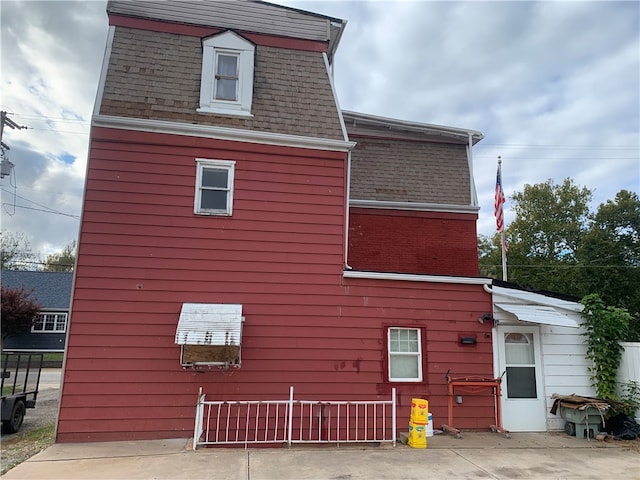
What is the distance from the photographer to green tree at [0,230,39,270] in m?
35.0

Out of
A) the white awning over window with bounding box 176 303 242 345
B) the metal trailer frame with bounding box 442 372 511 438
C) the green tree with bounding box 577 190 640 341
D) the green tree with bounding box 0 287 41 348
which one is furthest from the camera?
the green tree with bounding box 577 190 640 341

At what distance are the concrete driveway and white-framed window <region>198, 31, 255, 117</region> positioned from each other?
5.64 m

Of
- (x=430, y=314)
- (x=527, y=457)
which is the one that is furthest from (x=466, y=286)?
(x=527, y=457)

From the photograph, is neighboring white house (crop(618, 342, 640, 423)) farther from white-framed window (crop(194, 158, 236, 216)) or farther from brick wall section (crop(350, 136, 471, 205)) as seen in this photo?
white-framed window (crop(194, 158, 236, 216))

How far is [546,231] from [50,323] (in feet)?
109

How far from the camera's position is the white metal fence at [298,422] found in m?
6.26

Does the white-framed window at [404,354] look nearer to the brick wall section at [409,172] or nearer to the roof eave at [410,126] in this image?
the brick wall section at [409,172]

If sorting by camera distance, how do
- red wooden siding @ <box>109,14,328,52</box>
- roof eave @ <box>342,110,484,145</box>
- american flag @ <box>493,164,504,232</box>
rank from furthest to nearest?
american flag @ <box>493,164,504,232</box> < roof eave @ <box>342,110,484,145</box> < red wooden siding @ <box>109,14,328,52</box>

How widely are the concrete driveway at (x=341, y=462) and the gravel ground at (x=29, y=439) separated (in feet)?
0.99

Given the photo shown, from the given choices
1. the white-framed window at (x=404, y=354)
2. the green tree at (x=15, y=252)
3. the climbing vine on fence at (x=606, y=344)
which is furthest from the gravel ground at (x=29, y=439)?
the green tree at (x=15, y=252)

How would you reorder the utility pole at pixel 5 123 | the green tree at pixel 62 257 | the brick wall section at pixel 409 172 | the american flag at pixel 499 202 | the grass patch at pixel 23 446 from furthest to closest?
the green tree at pixel 62 257 < the utility pole at pixel 5 123 < the american flag at pixel 499 202 < the brick wall section at pixel 409 172 < the grass patch at pixel 23 446

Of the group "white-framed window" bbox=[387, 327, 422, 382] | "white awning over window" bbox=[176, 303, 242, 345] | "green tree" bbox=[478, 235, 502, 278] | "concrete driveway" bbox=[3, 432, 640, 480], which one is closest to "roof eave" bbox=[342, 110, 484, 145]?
"white-framed window" bbox=[387, 327, 422, 382]

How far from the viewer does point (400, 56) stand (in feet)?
32.5

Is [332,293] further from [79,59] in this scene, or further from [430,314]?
[79,59]
